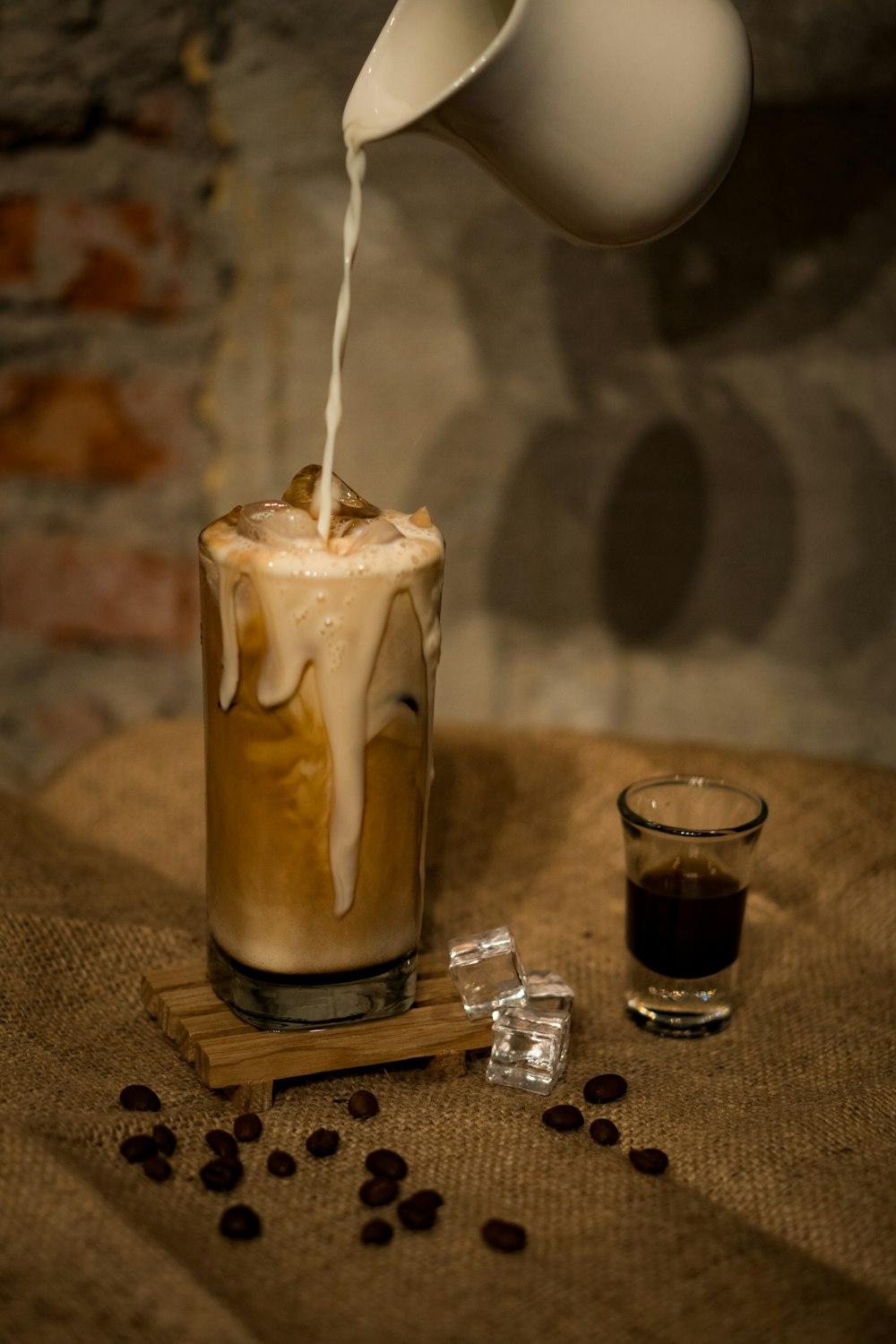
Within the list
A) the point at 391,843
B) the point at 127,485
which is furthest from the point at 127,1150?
the point at 127,485

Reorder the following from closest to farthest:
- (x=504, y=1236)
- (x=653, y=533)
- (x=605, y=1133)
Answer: (x=504, y=1236) < (x=605, y=1133) < (x=653, y=533)

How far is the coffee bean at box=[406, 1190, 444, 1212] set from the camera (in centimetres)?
79

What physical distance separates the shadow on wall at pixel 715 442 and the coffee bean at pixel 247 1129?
758mm

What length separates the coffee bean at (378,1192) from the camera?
0.81 metres

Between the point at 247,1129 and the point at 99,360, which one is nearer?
the point at 247,1129

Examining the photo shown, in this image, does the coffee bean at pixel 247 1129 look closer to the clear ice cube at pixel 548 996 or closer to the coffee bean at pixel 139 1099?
the coffee bean at pixel 139 1099

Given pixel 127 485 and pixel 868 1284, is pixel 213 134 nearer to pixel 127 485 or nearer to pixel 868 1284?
pixel 127 485

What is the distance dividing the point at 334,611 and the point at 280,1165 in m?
0.33

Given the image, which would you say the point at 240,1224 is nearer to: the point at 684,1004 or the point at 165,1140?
the point at 165,1140

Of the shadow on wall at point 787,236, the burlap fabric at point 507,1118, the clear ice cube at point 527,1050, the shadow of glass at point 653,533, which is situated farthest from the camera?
the shadow of glass at point 653,533

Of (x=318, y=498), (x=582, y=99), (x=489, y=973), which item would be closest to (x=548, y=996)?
(x=489, y=973)

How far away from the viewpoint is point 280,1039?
909 millimetres

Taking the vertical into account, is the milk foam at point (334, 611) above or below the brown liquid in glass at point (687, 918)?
above

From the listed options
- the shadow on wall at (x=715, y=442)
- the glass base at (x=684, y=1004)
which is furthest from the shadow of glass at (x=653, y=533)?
the glass base at (x=684, y=1004)
